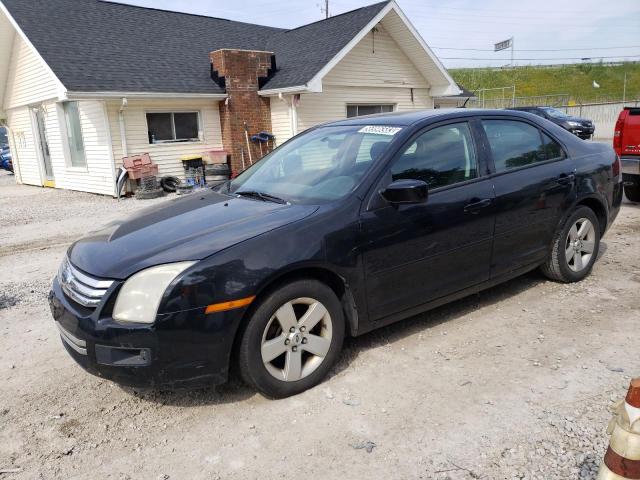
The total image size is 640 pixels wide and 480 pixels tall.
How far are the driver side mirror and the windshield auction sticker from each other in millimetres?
535

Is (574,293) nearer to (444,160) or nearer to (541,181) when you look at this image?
(541,181)

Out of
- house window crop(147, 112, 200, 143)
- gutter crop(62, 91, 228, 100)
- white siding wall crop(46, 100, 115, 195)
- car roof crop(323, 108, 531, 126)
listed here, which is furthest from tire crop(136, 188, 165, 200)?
car roof crop(323, 108, 531, 126)

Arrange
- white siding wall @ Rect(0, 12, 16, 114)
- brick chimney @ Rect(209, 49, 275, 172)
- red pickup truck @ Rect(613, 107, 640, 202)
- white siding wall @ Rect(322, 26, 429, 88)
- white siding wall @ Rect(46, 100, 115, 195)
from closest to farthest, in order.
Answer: red pickup truck @ Rect(613, 107, 640, 202) < white siding wall @ Rect(46, 100, 115, 195) < brick chimney @ Rect(209, 49, 275, 172) < white siding wall @ Rect(0, 12, 16, 114) < white siding wall @ Rect(322, 26, 429, 88)

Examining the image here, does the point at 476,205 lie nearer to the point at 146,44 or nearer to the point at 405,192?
the point at 405,192

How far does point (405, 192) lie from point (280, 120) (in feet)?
41.1

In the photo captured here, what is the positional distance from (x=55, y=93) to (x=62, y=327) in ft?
42.6

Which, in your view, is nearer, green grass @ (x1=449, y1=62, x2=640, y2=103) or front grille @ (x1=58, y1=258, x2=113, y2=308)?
front grille @ (x1=58, y1=258, x2=113, y2=308)

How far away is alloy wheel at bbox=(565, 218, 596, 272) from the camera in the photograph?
4762 millimetres

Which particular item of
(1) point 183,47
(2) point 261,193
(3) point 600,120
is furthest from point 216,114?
(3) point 600,120

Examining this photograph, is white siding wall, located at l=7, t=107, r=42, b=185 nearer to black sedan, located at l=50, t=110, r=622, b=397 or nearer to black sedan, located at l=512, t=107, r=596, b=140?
black sedan, located at l=50, t=110, r=622, b=397

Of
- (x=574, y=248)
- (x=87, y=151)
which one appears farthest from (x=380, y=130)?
(x=87, y=151)

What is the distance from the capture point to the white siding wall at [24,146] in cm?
1695

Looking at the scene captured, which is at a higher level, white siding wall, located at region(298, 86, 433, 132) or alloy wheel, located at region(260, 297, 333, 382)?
white siding wall, located at region(298, 86, 433, 132)

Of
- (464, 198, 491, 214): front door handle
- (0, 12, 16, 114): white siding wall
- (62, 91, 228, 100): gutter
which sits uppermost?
(0, 12, 16, 114): white siding wall
